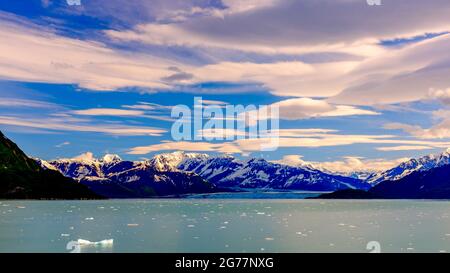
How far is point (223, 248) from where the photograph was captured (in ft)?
260

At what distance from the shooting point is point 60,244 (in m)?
86.6
